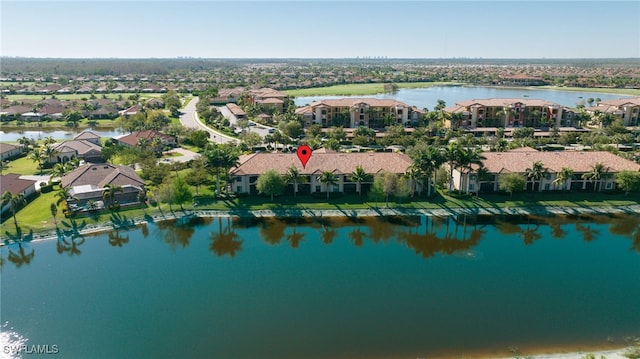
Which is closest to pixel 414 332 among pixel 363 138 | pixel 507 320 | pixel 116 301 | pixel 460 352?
pixel 460 352

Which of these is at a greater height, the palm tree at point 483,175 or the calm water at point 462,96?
the calm water at point 462,96

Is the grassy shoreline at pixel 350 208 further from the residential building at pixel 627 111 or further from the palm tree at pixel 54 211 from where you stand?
the residential building at pixel 627 111

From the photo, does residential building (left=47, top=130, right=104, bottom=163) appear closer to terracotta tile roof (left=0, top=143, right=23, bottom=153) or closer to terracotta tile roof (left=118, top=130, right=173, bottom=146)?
terracotta tile roof (left=118, top=130, right=173, bottom=146)

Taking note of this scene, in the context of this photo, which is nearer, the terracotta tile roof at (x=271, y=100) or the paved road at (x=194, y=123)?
the paved road at (x=194, y=123)

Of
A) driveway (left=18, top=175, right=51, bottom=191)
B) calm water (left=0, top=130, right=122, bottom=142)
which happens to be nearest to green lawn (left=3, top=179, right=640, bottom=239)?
driveway (left=18, top=175, right=51, bottom=191)

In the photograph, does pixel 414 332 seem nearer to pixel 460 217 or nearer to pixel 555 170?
pixel 460 217

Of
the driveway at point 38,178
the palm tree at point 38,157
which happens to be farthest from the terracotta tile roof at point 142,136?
the driveway at point 38,178

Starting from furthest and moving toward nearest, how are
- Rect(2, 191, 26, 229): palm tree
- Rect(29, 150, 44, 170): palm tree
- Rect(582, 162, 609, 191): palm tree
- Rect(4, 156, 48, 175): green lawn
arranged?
Rect(29, 150, 44, 170): palm tree → Rect(4, 156, 48, 175): green lawn → Rect(582, 162, 609, 191): palm tree → Rect(2, 191, 26, 229): palm tree
